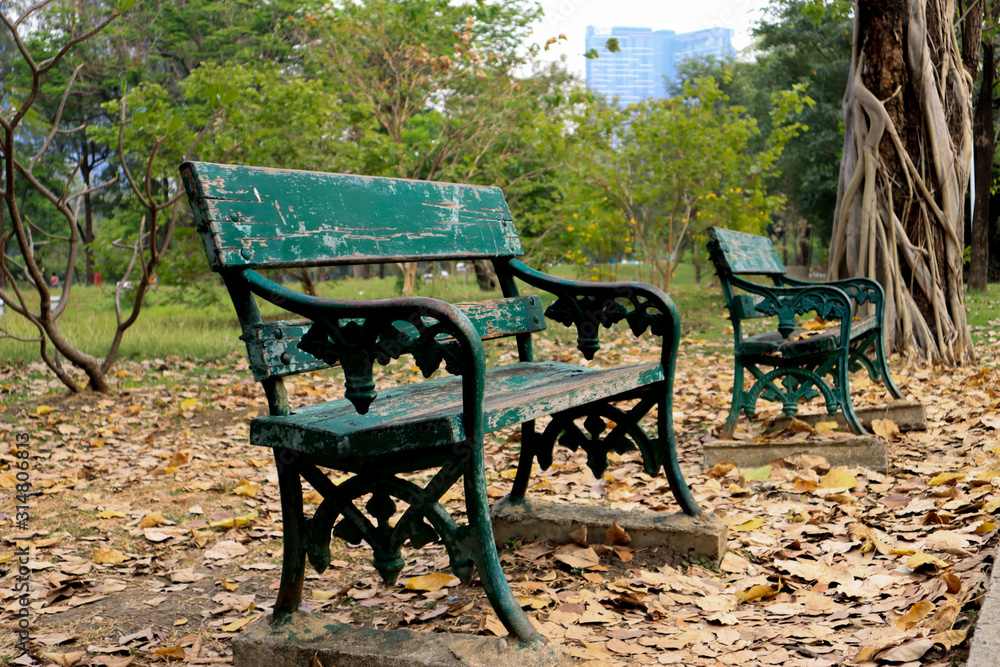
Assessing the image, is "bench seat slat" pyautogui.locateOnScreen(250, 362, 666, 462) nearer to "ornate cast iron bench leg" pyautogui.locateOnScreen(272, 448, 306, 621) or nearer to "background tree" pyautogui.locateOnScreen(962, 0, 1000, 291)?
"ornate cast iron bench leg" pyautogui.locateOnScreen(272, 448, 306, 621)

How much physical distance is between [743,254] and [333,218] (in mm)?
2877

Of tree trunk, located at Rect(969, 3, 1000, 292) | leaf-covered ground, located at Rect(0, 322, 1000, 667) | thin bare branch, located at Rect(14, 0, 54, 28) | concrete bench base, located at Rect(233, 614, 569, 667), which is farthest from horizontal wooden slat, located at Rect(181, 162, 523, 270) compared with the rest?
tree trunk, located at Rect(969, 3, 1000, 292)

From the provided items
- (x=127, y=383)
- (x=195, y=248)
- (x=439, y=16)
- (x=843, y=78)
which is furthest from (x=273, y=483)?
(x=843, y=78)

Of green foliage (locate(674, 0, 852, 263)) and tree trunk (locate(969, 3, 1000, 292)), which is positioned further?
green foliage (locate(674, 0, 852, 263))

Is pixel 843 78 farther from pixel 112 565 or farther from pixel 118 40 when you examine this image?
pixel 112 565

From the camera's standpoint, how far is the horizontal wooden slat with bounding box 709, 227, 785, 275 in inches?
159

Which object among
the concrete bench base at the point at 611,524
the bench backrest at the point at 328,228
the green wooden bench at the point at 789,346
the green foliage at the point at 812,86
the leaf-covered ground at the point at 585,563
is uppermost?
the green foliage at the point at 812,86

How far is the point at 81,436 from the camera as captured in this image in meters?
4.56

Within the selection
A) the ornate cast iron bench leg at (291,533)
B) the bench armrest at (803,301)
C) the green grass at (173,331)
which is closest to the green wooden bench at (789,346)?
the bench armrest at (803,301)

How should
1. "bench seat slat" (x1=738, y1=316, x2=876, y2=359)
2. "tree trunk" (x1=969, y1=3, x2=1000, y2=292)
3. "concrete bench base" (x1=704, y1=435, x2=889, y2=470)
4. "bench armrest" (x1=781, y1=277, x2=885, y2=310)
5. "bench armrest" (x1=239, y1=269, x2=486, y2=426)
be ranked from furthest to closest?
"tree trunk" (x1=969, y1=3, x2=1000, y2=292), "bench armrest" (x1=781, y1=277, x2=885, y2=310), "bench seat slat" (x1=738, y1=316, x2=876, y2=359), "concrete bench base" (x1=704, y1=435, x2=889, y2=470), "bench armrest" (x1=239, y1=269, x2=486, y2=426)

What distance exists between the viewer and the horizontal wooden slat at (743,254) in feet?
13.2

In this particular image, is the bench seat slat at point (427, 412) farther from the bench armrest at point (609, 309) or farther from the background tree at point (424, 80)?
the background tree at point (424, 80)

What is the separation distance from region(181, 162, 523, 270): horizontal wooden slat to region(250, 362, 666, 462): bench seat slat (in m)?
0.41

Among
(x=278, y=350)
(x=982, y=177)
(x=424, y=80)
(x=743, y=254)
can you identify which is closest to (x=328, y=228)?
(x=278, y=350)
